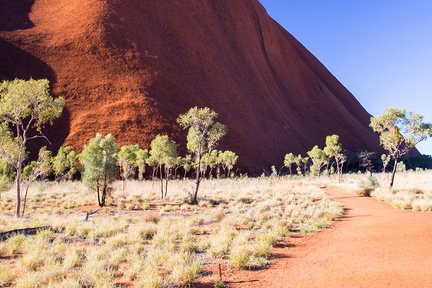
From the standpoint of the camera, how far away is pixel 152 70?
2335 inches

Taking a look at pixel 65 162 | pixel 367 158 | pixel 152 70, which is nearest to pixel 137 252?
pixel 65 162

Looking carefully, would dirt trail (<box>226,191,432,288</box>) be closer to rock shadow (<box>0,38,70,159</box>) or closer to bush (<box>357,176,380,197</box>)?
bush (<box>357,176,380,197</box>)

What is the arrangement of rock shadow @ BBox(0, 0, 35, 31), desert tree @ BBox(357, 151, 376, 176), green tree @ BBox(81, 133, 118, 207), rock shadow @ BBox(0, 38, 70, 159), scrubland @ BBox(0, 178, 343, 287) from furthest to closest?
desert tree @ BBox(357, 151, 376, 176) < rock shadow @ BBox(0, 0, 35, 31) < rock shadow @ BBox(0, 38, 70, 159) < green tree @ BBox(81, 133, 118, 207) < scrubland @ BBox(0, 178, 343, 287)

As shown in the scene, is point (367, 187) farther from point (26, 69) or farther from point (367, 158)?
point (367, 158)

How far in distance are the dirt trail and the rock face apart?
131 feet

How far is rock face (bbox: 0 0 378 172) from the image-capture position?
52969 millimetres

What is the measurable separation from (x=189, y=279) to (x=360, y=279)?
364cm

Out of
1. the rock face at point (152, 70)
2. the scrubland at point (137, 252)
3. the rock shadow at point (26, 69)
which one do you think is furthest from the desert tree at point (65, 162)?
the scrubland at point (137, 252)

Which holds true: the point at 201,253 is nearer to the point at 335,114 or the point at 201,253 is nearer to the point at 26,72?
the point at 26,72

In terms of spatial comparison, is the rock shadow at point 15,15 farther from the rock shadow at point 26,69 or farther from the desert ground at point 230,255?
the desert ground at point 230,255

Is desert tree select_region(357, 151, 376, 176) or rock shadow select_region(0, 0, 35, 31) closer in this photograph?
rock shadow select_region(0, 0, 35, 31)

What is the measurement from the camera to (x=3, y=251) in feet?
32.7

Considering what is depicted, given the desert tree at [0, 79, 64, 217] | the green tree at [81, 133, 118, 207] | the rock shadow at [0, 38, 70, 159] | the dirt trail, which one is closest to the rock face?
the rock shadow at [0, 38, 70, 159]

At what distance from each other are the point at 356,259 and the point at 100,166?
20.7 m
